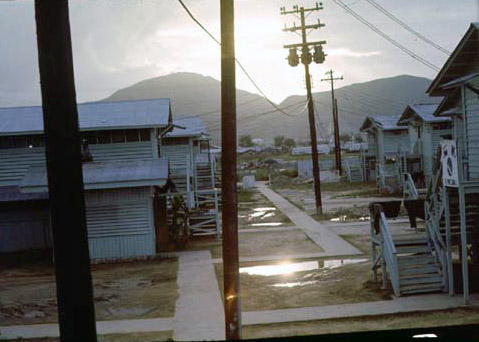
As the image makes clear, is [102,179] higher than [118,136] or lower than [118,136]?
lower

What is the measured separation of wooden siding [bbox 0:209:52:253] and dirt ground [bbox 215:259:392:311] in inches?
321

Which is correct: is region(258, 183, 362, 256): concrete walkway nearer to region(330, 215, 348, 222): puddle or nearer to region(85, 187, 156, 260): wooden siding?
region(330, 215, 348, 222): puddle

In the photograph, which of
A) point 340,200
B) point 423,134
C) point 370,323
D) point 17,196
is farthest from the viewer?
point 423,134

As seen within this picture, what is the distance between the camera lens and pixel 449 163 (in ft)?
41.5

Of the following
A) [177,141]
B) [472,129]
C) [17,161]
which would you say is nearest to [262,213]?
[177,141]

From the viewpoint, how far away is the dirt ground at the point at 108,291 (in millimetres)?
13633

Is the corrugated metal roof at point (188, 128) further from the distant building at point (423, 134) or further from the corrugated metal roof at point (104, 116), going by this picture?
the distant building at point (423, 134)

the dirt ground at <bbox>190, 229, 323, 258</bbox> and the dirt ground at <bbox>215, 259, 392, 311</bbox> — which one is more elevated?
the dirt ground at <bbox>215, 259, 392, 311</bbox>

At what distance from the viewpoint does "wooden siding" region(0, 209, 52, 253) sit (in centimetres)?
2197

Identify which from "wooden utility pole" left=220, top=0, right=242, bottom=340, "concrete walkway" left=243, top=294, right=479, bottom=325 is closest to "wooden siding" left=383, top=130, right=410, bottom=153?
"concrete walkway" left=243, top=294, right=479, bottom=325

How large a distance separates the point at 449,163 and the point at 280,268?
7466 millimetres

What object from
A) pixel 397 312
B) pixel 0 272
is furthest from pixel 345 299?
pixel 0 272

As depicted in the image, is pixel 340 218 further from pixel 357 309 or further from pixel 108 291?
pixel 357 309

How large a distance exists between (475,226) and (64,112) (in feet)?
39.6
